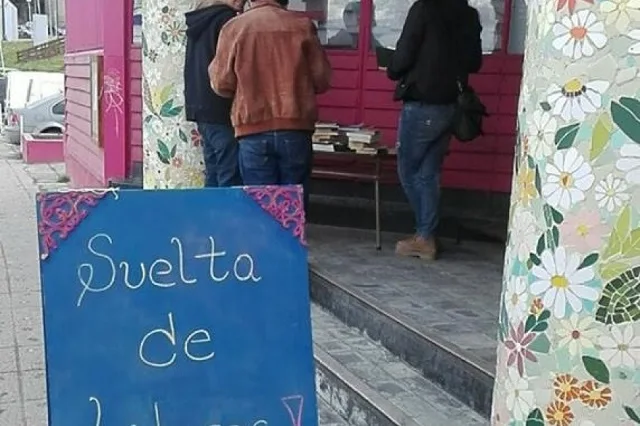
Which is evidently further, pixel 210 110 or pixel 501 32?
pixel 501 32

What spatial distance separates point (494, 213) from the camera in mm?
5961

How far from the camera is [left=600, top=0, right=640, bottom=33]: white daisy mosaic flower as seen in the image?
1.74 metres

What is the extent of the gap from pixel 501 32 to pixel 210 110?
2354 millimetres

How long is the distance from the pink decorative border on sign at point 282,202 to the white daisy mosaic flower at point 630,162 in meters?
0.84

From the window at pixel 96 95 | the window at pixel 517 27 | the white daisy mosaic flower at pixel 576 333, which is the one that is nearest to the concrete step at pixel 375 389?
the white daisy mosaic flower at pixel 576 333

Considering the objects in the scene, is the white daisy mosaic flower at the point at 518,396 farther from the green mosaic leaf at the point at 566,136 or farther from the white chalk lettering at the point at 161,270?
the white chalk lettering at the point at 161,270

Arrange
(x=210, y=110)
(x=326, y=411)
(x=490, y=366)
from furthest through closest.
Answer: (x=210, y=110) < (x=326, y=411) < (x=490, y=366)

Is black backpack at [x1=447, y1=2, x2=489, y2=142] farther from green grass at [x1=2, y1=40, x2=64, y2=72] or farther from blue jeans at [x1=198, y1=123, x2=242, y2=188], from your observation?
green grass at [x1=2, y1=40, x2=64, y2=72]

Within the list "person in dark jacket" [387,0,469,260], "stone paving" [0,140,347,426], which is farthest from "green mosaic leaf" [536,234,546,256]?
"person in dark jacket" [387,0,469,260]

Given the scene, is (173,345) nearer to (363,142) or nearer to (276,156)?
(276,156)

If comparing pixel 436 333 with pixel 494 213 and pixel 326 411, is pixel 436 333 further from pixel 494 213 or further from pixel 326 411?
pixel 494 213

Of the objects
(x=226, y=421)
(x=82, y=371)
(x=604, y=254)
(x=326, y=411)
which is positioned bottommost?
(x=326, y=411)

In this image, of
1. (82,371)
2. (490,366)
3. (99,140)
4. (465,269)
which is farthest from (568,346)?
(99,140)

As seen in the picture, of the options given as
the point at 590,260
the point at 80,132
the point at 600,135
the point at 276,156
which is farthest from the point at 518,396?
the point at 80,132
